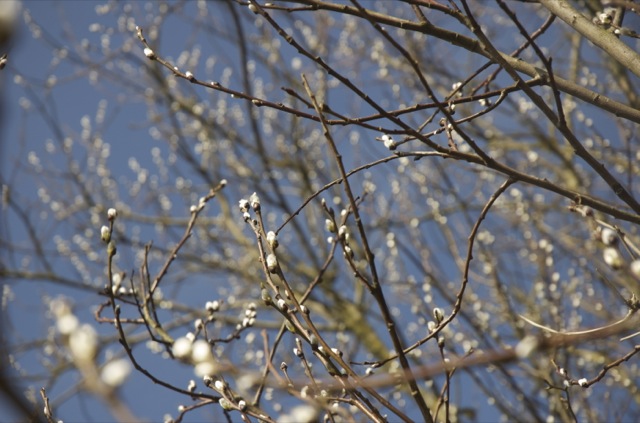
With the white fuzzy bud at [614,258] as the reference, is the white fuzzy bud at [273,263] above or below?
above

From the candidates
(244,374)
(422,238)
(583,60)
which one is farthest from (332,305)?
(244,374)

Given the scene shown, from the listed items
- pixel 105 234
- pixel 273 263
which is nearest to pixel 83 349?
pixel 273 263

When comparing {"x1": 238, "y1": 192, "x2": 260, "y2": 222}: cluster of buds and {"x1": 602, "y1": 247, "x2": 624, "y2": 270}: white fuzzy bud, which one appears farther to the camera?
{"x1": 238, "y1": 192, "x2": 260, "y2": 222}: cluster of buds

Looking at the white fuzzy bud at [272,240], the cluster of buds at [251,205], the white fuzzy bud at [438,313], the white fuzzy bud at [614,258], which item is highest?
the cluster of buds at [251,205]

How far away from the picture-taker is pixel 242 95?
1471 mm

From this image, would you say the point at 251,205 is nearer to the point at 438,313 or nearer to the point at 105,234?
the point at 105,234

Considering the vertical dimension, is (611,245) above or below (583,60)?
below

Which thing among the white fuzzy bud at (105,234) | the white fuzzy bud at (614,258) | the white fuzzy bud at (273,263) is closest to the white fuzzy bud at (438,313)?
the white fuzzy bud at (273,263)

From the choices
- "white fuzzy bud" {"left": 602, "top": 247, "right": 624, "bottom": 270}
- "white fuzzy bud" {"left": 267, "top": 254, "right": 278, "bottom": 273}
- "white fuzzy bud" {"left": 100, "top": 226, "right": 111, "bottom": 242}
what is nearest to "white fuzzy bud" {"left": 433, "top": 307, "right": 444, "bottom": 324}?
"white fuzzy bud" {"left": 267, "top": 254, "right": 278, "bottom": 273}

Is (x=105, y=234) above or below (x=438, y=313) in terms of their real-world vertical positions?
above

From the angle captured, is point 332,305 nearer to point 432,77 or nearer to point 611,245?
point 432,77

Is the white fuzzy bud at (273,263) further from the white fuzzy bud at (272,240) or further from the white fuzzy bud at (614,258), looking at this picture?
the white fuzzy bud at (614,258)

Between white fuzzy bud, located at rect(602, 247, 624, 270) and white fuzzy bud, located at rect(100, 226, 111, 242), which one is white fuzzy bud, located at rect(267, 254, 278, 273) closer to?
white fuzzy bud, located at rect(100, 226, 111, 242)

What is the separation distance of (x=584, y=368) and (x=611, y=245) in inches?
164
